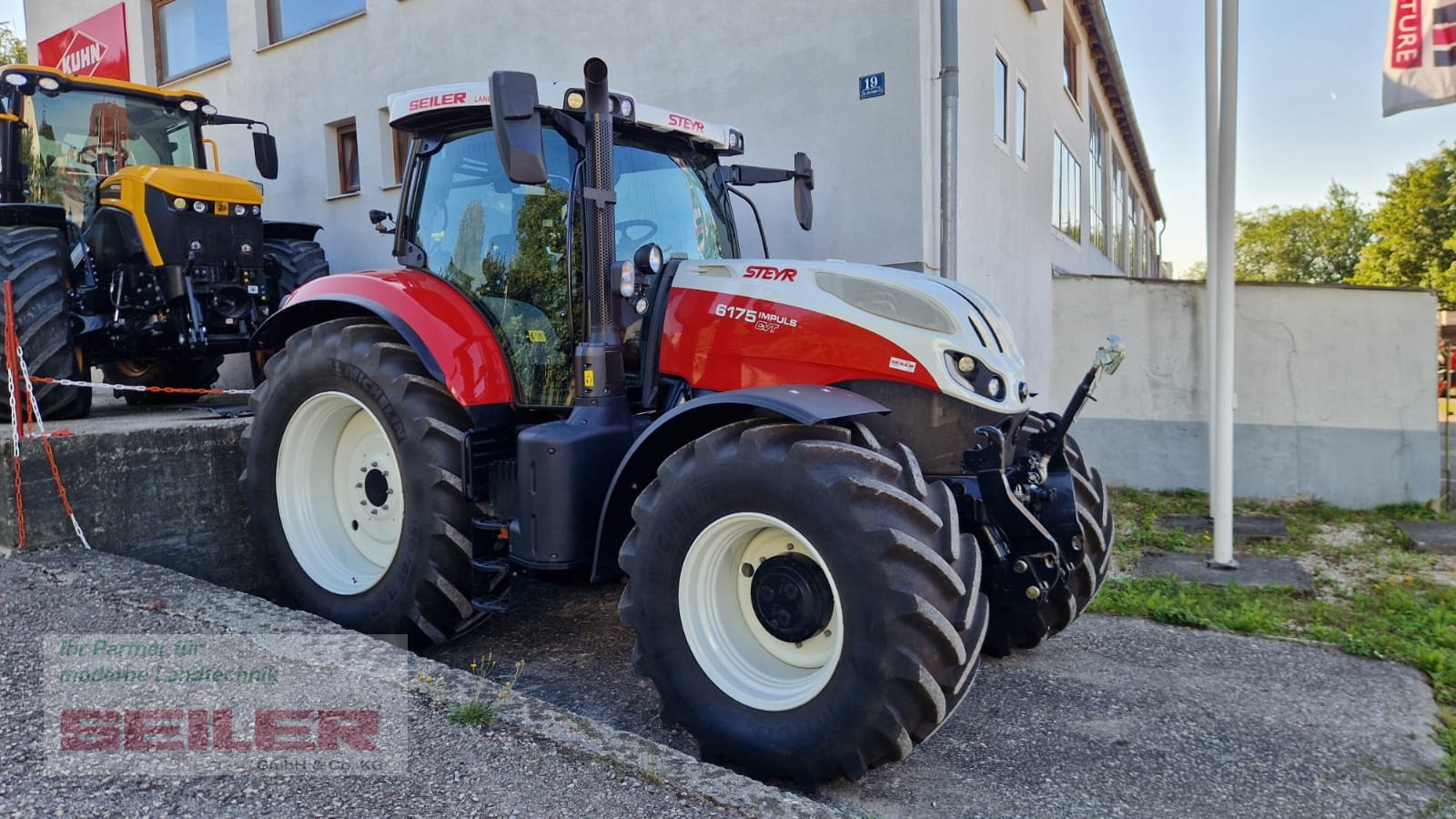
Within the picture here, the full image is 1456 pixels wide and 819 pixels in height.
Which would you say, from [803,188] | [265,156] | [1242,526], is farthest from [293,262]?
[1242,526]

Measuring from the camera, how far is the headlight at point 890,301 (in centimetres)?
346

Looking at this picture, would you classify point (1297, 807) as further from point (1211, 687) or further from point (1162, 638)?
point (1162, 638)

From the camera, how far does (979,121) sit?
7.77 m

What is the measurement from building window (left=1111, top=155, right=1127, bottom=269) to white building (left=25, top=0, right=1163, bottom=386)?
729cm

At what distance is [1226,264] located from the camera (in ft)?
20.7

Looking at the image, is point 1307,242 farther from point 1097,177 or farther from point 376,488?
point 376,488

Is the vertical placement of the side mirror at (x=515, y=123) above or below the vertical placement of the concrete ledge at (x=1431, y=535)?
above

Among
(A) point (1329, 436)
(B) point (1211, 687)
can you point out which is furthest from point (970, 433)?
(A) point (1329, 436)

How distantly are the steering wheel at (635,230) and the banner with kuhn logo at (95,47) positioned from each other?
11.4 metres

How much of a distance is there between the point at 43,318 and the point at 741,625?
507 centimetres

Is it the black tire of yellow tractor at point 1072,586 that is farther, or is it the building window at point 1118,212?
the building window at point 1118,212

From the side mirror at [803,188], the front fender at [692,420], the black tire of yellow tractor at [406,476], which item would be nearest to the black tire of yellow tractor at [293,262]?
the black tire of yellow tractor at [406,476]

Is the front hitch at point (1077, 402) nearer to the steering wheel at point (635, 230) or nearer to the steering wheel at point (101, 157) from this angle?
the steering wheel at point (635, 230)

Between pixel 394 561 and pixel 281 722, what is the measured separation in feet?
4.36
